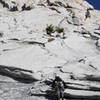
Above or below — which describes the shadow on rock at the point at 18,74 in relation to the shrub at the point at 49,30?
below

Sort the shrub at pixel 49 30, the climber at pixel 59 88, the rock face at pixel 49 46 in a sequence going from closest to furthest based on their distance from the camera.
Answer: the climber at pixel 59 88 → the rock face at pixel 49 46 → the shrub at pixel 49 30

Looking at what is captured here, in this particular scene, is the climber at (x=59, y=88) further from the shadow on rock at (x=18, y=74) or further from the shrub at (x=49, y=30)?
the shrub at (x=49, y=30)

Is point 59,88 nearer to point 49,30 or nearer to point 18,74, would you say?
point 18,74

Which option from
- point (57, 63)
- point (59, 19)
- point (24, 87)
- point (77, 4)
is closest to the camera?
point (24, 87)

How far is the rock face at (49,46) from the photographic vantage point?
81.5ft

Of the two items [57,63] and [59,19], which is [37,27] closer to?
[59,19]

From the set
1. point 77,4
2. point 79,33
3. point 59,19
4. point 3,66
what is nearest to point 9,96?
point 3,66

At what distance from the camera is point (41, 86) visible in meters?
25.4

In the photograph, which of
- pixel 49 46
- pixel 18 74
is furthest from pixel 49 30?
pixel 18 74

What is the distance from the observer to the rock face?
81.5 ft

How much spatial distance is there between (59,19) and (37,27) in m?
3.23

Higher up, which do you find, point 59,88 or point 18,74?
point 59,88

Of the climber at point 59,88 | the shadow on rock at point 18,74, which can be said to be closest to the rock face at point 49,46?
the shadow on rock at point 18,74

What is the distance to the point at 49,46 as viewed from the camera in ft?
100
